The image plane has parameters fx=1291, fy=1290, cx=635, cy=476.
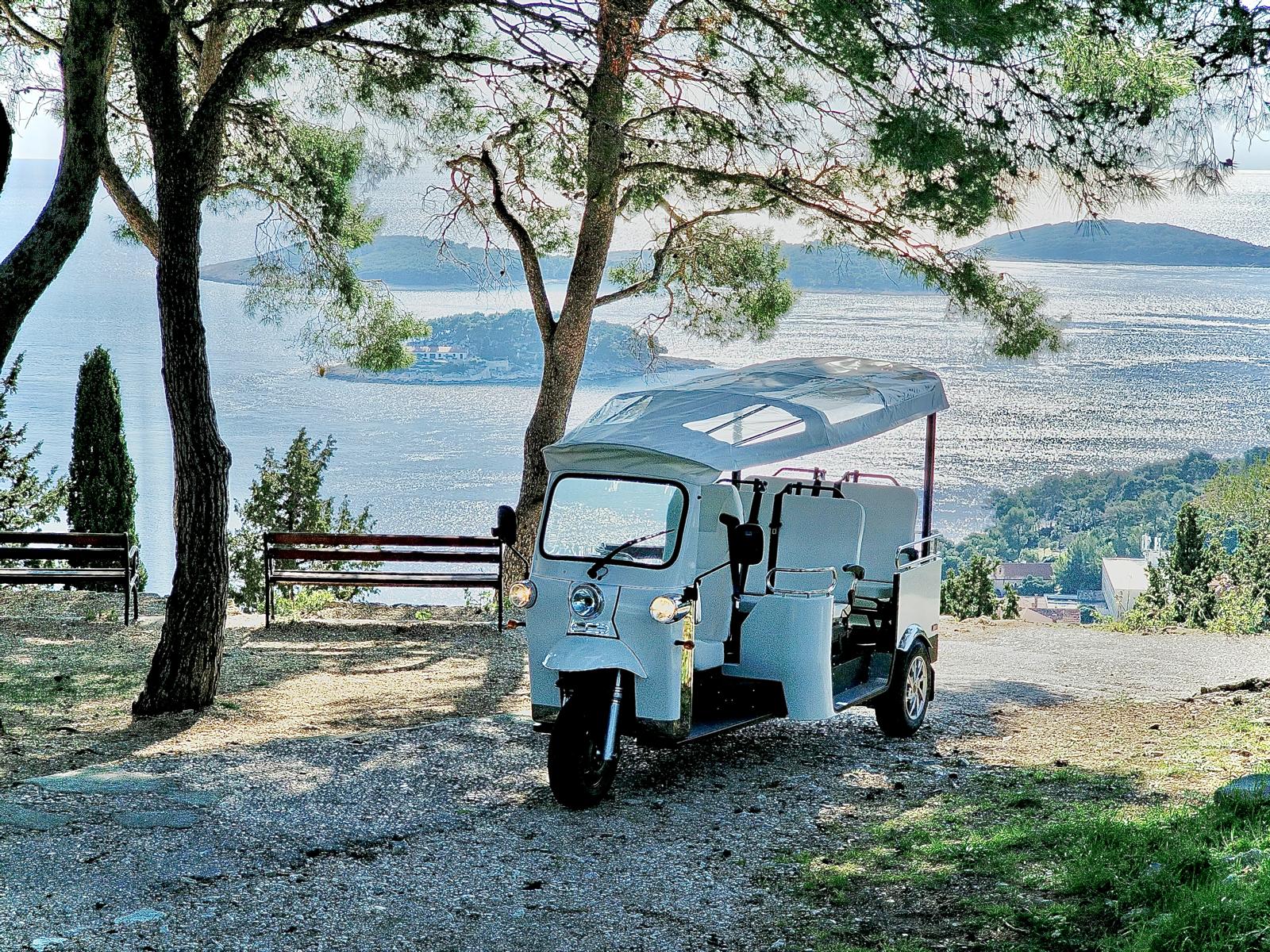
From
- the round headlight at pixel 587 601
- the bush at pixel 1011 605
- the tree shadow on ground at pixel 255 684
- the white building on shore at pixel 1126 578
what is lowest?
the white building on shore at pixel 1126 578

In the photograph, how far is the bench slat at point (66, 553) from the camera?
14.0 meters

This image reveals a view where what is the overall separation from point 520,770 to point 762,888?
246cm

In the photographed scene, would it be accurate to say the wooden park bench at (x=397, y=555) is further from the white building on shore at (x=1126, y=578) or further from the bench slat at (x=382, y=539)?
the white building on shore at (x=1126, y=578)

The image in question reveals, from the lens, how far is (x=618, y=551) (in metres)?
7.48

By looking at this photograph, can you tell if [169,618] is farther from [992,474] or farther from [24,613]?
[992,474]

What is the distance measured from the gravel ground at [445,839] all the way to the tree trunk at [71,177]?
121 inches

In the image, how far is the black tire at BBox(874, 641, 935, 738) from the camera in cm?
880

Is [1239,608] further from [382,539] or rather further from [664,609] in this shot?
[664,609]

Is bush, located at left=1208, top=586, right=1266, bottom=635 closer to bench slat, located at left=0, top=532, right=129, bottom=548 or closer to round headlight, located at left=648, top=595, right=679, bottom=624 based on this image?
round headlight, located at left=648, top=595, right=679, bottom=624

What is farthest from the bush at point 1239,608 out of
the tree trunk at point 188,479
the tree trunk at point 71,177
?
the tree trunk at point 71,177

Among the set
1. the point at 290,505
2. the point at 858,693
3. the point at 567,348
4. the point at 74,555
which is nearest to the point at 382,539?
the point at 567,348

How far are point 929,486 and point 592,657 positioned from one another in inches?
137

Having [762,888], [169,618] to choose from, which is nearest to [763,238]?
[169,618]

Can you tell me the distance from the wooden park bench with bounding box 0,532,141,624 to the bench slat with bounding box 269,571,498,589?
161cm
